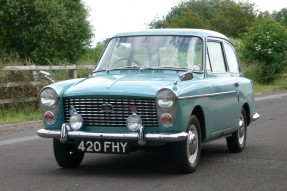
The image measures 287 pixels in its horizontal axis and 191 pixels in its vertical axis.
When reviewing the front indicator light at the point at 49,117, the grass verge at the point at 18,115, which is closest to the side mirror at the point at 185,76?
the front indicator light at the point at 49,117

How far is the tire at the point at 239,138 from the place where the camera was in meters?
10.2

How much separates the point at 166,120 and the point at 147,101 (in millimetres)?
306

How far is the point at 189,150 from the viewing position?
812 cm

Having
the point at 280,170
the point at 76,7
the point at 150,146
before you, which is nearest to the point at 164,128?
the point at 150,146

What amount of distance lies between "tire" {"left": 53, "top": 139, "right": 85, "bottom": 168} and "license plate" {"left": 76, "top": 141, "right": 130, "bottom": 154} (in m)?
0.61

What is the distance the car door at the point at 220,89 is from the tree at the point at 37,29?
24.7 m

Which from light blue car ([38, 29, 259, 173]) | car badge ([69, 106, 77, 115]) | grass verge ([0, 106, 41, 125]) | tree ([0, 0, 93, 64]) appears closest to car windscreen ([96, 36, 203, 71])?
light blue car ([38, 29, 259, 173])

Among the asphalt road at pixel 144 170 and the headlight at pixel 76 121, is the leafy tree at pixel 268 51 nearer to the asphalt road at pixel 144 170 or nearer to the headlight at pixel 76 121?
the asphalt road at pixel 144 170

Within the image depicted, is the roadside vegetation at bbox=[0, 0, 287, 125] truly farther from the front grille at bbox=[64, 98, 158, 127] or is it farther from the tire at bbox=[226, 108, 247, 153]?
the front grille at bbox=[64, 98, 158, 127]

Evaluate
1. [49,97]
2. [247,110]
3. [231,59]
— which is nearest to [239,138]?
[247,110]

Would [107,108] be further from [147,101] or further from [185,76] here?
[185,76]

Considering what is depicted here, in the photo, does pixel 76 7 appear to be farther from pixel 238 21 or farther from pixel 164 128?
pixel 238 21

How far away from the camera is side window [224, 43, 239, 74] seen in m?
10.3

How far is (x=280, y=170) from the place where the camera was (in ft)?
28.0
